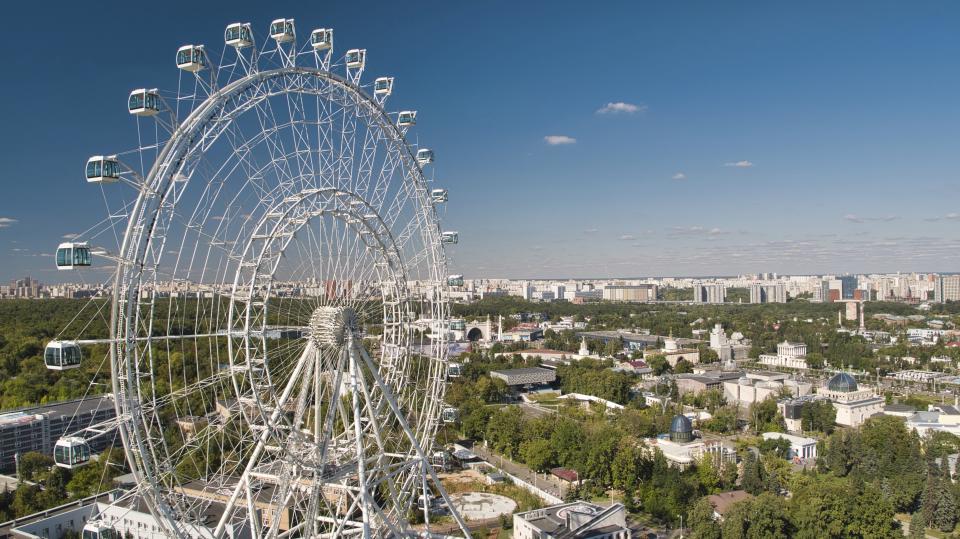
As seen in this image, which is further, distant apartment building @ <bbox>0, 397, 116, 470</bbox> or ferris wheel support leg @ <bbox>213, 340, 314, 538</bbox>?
distant apartment building @ <bbox>0, 397, 116, 470</bbox>

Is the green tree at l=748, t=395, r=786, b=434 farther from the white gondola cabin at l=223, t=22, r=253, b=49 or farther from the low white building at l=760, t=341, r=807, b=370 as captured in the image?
the white gondola cabin at l=223, t=22, r=253, b=49

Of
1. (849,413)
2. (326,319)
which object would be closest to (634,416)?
(849,413)

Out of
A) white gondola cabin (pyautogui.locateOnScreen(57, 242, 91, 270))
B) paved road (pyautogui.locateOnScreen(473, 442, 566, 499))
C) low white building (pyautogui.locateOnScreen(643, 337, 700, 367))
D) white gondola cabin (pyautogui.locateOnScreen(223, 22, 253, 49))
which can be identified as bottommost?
paved road (pyautogui.locateOnScreen(473, 442, 566, 499))

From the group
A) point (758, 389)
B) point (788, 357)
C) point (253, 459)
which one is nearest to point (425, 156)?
point (253, 459)

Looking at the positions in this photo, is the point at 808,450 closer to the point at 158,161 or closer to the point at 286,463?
the point at 286,463

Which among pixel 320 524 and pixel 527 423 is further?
pixel 527 423

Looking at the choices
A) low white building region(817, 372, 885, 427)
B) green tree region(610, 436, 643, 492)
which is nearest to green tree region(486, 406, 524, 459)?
green tree region(610, 436, 643, 492)

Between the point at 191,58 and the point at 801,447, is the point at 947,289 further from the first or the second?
the point at 191,58
